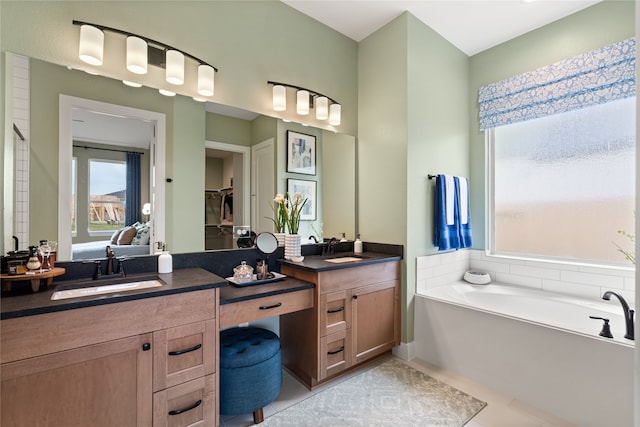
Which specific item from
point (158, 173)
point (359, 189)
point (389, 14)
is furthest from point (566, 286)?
point (158, 173)

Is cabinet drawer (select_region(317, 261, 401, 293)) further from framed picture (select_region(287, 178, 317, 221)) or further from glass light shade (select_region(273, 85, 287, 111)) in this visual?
glass light shade (select_region(273, 85, 287, 111))

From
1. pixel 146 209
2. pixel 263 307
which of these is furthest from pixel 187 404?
pixel 146 209

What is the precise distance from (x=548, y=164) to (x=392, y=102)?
158cm

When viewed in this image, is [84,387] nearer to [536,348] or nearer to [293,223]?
[293,223]

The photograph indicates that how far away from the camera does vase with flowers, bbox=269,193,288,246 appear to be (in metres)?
2.38

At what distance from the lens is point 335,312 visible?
2.09m

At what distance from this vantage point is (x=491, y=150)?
3113mm

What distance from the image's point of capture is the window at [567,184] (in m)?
2.34

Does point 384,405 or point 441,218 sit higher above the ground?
point 441,218

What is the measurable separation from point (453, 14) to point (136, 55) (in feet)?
8.23

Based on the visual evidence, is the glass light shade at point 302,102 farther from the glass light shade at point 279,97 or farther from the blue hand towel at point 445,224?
the blue hand towel at point 445,224

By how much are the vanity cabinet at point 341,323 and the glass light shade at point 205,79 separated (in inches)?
54.7

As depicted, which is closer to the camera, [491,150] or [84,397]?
[84,397]

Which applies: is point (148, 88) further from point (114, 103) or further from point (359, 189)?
point (359, 189)
